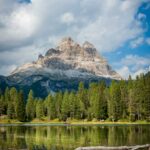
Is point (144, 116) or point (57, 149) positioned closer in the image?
point (57, 149)

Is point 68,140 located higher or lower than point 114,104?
lower

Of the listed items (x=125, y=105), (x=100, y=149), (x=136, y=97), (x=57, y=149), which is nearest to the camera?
(x=100, y=149)

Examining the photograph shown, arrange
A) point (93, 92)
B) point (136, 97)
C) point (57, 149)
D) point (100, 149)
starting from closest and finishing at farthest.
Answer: point (100, 149)
point (57, 149)
point (136, 97)
point (93, 92)

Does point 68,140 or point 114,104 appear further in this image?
point 114,104

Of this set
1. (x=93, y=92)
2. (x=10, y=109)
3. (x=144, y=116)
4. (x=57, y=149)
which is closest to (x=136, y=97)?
(x=144, y=116)

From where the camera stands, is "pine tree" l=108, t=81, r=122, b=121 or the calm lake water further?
"pine tree" l=108, t=81, r=122, b=121

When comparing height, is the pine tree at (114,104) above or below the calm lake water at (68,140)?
above

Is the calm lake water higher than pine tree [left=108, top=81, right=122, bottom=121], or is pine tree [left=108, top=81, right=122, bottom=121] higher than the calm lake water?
pine tree [left=108, top=81, right=122, bottom=121]

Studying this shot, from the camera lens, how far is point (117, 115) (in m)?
170

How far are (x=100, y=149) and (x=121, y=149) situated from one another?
125 inches

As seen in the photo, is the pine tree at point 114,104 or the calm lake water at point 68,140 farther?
the pine tree at point 114,104

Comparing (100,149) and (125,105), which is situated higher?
(125,105)

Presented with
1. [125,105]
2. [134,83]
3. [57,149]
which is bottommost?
[57,149]

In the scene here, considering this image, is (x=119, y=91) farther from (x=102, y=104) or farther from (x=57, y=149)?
(x=57, y=149)
